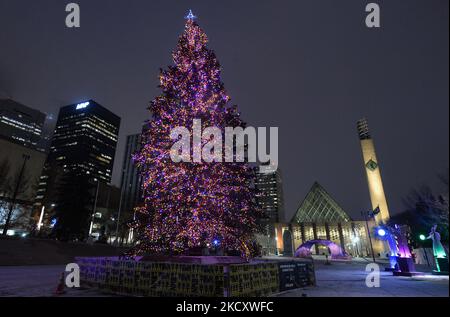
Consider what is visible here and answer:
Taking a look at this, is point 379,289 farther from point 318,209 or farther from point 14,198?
point 318,209

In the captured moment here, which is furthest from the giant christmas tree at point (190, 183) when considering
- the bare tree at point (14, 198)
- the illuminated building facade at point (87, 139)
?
the illuminated building facade at point (87, 139)

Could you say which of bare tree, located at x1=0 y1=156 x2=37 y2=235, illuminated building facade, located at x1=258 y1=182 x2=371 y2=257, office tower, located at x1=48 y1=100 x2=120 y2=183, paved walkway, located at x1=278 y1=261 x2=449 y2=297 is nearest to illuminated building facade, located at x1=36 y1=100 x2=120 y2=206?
office tower, located at x1=48 y1=100 x2=120 y2=183

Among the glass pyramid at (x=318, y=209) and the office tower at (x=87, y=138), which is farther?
the office tower at (x=87, y=138)

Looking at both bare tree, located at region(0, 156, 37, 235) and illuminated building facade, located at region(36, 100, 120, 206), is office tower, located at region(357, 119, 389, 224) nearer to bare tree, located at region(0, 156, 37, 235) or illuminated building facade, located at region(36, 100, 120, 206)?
bare tree, located at region(0, 156, 37, 235)

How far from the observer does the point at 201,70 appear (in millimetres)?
14156

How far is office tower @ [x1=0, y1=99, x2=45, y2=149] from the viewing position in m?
135

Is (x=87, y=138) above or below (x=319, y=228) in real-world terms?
above

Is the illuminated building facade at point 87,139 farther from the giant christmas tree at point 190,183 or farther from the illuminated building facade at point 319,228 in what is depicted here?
the giant christmas tree at point 190,183

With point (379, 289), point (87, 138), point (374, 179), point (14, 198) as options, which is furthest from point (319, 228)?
point (87, 138)

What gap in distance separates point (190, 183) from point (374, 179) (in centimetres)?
7468

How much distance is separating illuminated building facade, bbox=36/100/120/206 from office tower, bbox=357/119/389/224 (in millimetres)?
123524

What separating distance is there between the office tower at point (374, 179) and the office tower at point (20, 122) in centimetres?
15502

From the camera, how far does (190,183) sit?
11945 mm

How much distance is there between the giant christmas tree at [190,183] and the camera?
38.1 feet
